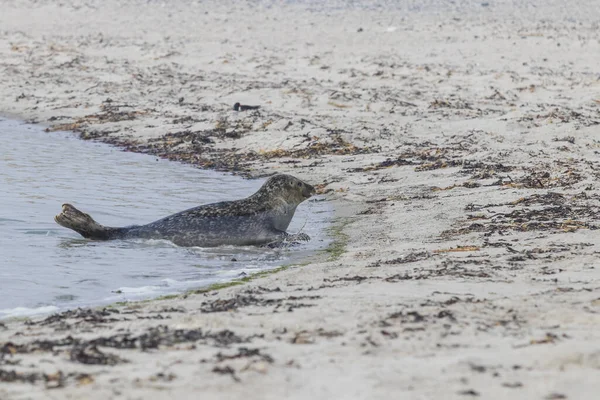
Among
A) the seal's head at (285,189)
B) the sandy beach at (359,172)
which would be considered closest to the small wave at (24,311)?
the sandy beach at (359,172)

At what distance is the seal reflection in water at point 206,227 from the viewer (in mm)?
8492

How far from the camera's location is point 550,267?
6129 millimetres

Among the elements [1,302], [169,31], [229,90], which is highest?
[169,31]

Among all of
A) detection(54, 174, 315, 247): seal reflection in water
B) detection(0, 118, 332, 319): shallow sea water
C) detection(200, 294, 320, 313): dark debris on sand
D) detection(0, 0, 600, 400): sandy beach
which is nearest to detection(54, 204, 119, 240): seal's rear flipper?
detection(54, 174, 315, 247): seal reflection in water

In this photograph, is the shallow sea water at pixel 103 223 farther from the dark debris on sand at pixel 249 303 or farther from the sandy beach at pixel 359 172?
the dark debris on sand at pixel 249 303

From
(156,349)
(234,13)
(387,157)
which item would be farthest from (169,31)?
(156,349)

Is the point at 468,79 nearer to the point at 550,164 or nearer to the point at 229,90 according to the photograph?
the point at 229,90

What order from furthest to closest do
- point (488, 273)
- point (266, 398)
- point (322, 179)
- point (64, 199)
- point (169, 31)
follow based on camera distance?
point (169, 31), point (322, 179), point (64, 199), point (488, 273), point (266, 398)

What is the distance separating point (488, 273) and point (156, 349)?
2.53 metres

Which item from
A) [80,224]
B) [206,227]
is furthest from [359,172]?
[80,224]

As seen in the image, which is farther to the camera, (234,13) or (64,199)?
(234,13)

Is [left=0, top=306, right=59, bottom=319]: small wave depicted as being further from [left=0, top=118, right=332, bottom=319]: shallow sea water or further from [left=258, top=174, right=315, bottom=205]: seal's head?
[left=258, top=174, right=315, bottom=205]: seal's head

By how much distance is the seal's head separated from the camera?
362 inches

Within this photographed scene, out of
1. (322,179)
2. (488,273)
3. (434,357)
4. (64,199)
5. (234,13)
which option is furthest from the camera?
(234,13)
